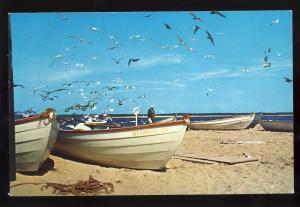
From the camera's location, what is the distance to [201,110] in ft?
16.3

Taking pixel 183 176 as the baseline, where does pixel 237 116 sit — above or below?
above

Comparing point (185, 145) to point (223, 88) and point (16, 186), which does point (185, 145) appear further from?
point (16, 186)

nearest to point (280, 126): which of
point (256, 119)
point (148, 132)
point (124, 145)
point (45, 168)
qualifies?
point (256, 119)

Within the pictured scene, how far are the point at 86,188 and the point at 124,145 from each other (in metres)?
0.59

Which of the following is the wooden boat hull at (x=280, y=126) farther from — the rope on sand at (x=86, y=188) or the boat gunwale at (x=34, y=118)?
the boat gunwale at (x=34, y=118)

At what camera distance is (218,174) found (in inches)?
199

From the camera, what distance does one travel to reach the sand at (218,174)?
501 cm

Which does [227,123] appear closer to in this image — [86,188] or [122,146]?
[122,146]

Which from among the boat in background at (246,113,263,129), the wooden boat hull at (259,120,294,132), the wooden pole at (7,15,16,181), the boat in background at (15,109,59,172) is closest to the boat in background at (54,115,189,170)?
the boat in background at (15,109,59,172)

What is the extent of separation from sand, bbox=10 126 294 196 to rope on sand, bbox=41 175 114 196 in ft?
0.14

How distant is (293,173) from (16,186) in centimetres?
285

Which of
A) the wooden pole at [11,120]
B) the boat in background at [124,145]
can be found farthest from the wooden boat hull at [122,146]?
the wooden pole at [11,120]

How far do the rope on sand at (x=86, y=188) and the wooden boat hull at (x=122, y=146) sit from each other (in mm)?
226
